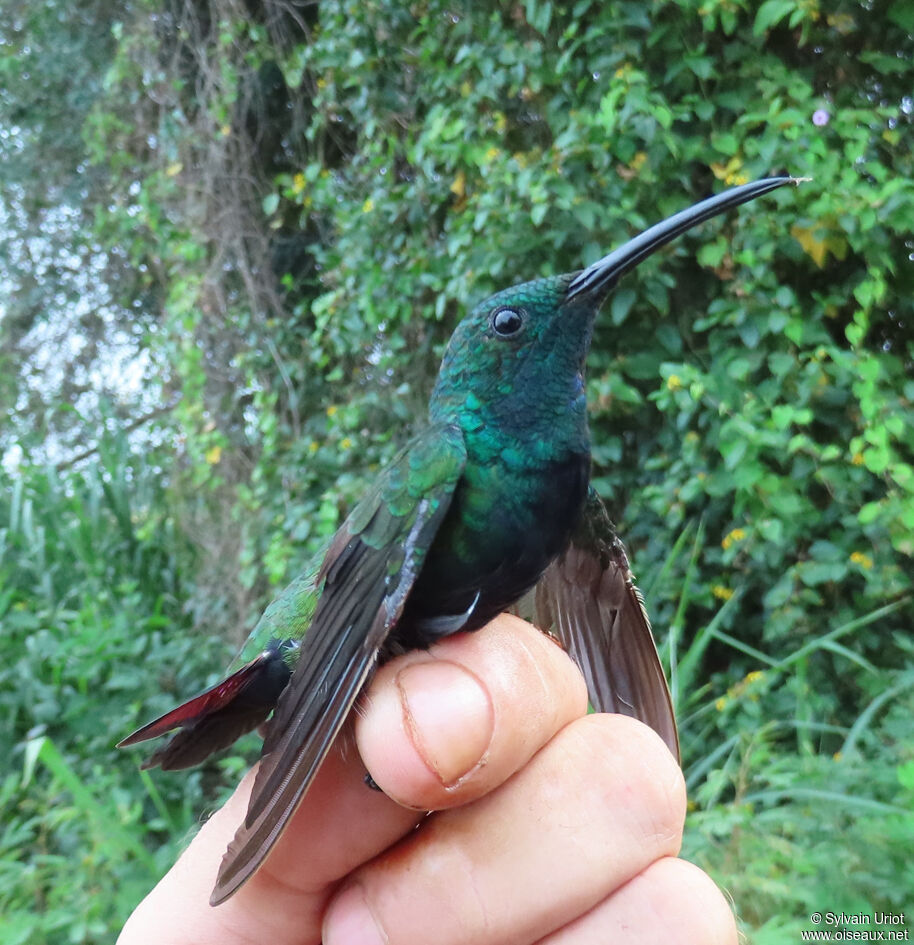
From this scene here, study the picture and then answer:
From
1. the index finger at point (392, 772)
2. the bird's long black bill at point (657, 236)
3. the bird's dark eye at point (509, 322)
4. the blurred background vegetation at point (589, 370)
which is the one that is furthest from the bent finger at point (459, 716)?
the blurred background vegetation at point (589, 370)

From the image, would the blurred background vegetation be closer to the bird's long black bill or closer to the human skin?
the human skin

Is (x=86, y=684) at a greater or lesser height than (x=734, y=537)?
greater

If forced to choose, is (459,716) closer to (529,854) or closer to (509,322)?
(529,854)

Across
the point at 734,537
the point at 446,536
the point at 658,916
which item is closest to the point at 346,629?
the point at 446,536

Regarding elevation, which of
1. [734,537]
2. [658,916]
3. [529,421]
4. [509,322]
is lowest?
[734,537]

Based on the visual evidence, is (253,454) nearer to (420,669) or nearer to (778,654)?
(778,654)

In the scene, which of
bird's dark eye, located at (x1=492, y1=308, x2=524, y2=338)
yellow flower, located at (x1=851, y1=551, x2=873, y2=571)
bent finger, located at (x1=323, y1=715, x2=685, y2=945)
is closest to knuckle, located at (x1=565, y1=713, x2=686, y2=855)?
bent finger, located at (x1=323, y1=715, x2=685, y2=945)

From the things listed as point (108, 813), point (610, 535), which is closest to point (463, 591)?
point (610, 535)

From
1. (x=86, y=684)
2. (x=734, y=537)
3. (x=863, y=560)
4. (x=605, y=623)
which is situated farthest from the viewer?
(x=86, y=684)
